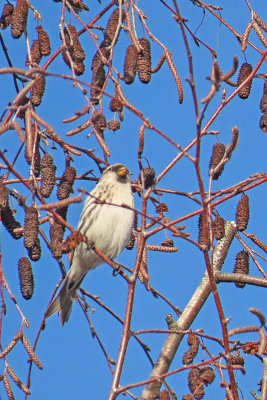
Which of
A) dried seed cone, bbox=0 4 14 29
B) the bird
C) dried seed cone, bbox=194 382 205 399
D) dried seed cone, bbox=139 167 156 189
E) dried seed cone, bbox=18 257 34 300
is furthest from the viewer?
the bird

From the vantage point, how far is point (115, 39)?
3256 millimetres

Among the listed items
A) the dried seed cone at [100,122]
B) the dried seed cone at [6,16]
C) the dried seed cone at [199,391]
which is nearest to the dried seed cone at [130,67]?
the dried seed cone at [100,122]

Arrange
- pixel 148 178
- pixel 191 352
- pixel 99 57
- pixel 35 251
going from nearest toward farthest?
1. pixel 148 178
2. pixel 35 251
3. pixel 191 352
4. pixel 99 57

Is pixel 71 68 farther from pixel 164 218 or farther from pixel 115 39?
pixel 164 218

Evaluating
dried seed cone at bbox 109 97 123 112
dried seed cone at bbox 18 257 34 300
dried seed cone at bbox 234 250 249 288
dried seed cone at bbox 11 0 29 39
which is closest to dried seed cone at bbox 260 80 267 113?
dried seed cone at bbox 109 97 123 112

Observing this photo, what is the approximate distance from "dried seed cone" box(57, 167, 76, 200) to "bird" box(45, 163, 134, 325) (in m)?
0.98

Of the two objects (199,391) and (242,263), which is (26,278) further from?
(242,263)

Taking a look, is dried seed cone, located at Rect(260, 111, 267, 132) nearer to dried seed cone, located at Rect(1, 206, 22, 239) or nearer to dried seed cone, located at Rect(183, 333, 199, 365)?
dried seed cone, located at Rect(183, 333, 199, 365)

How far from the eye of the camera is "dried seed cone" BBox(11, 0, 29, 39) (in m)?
3.32

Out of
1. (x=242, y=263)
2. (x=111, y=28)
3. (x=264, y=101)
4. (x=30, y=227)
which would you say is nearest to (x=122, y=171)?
(x=242, y=263)

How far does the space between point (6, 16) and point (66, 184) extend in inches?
33.5

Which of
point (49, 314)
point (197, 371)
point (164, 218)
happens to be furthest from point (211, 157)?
point (49, 314)

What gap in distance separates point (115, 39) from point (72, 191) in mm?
645

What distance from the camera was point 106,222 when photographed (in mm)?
4414
